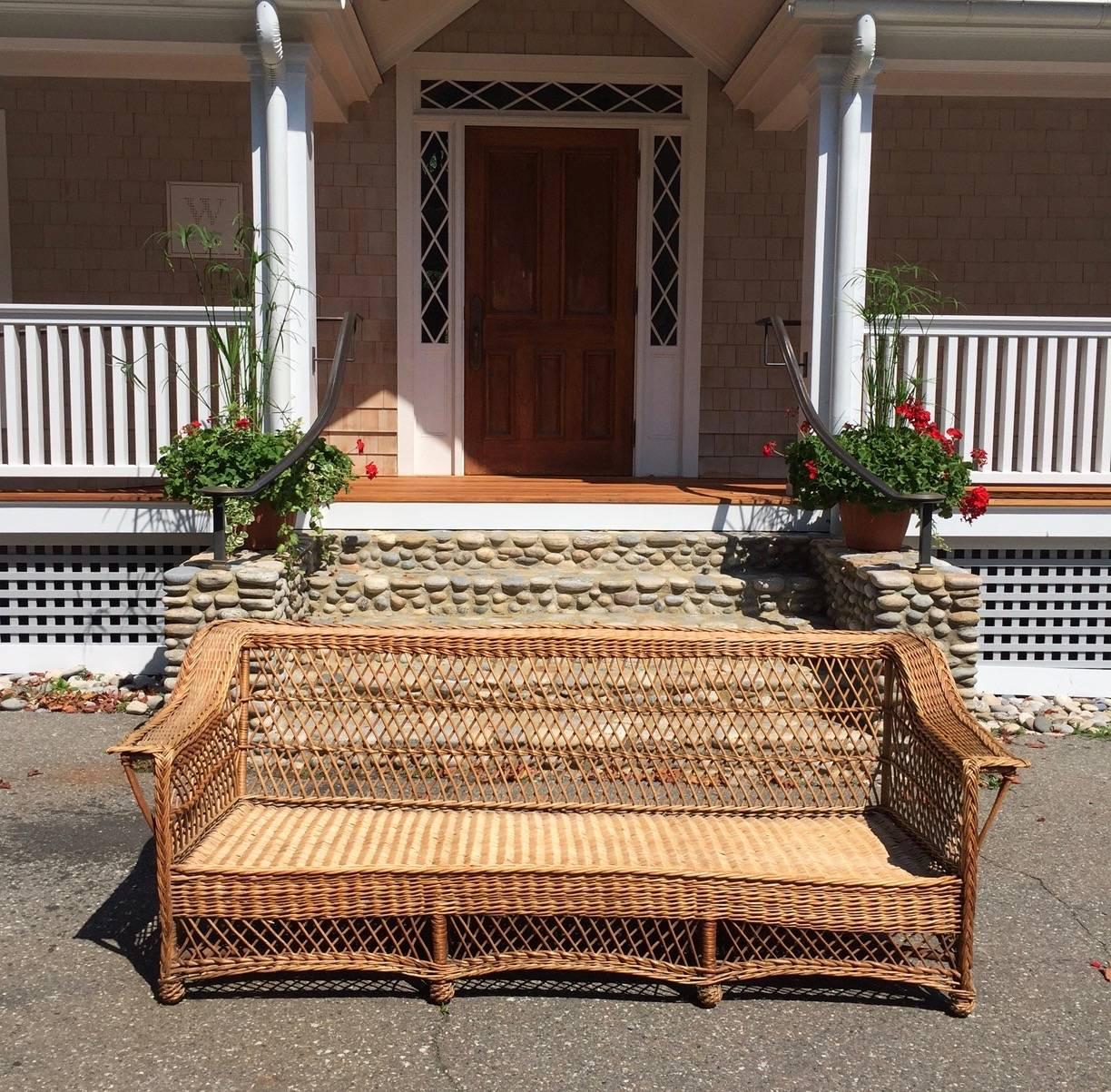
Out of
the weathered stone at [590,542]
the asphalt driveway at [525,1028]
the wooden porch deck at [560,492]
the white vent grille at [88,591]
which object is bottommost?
the asphalt driveway at [525,1028]

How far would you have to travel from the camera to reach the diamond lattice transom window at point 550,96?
823 centimetres

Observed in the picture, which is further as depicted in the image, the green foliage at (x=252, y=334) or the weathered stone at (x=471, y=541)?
the weathered stone at (x=471, y=541)

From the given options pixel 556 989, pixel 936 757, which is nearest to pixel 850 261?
pixel 936 757

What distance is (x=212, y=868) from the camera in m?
3.17

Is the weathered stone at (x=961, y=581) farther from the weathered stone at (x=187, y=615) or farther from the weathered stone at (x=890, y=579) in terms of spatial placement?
the weathered stone at (x=187, y=615)

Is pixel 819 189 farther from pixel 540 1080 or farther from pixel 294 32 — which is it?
pixel 540 1080

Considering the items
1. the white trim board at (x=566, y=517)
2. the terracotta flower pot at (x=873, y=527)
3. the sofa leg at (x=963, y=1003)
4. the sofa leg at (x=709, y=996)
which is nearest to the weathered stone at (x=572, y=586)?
the white trim board at (x=566, y=517)

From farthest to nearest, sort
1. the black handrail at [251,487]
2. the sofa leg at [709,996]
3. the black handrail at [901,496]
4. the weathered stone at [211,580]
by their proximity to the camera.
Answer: the black handrail at [901,496], the black handrail at [251,487], the weathered stone at [211,580], the sofa leg at [709,996]

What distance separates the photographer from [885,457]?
6.14 metres

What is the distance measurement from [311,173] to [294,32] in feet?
2.20

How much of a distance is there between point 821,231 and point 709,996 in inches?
178

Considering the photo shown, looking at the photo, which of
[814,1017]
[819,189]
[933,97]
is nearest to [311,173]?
[819,189]

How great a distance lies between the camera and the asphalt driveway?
2895mm

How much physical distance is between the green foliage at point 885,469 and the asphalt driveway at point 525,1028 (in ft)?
8.25
